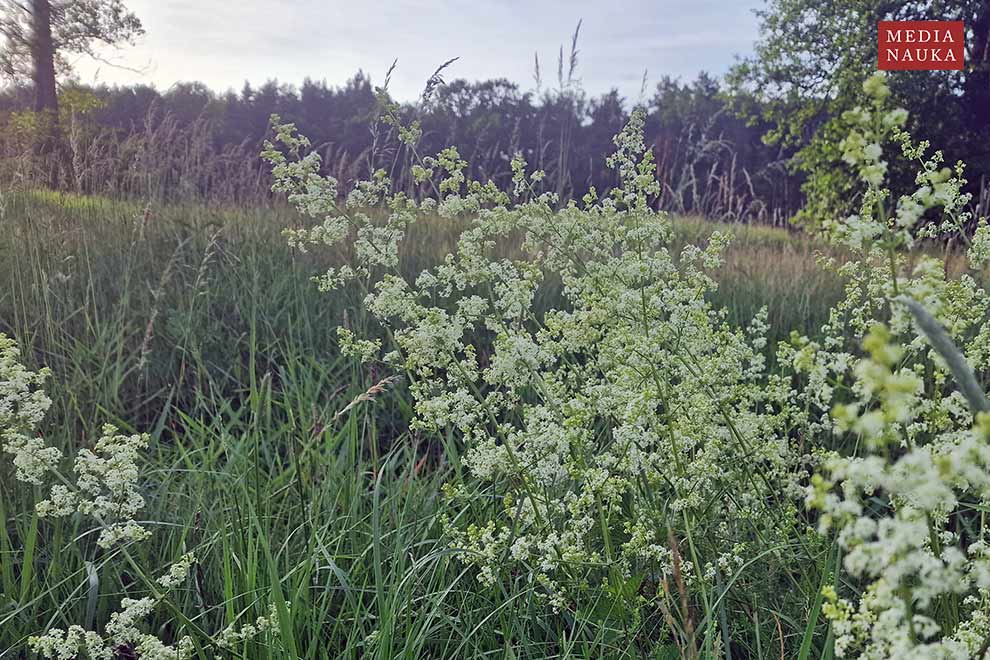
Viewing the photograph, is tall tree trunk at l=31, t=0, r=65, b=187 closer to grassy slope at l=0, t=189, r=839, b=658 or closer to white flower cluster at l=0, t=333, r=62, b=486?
grassy slope at l=0, t=189, r=839, b=658

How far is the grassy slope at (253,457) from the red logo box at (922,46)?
14.2 metres

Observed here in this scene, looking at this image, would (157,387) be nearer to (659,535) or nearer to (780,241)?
(659,535)

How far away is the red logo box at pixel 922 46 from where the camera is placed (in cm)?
1725

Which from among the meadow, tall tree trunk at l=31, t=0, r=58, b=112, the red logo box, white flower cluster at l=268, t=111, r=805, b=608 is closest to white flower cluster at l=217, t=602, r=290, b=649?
the meadow

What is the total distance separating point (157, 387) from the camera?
4.10 metres

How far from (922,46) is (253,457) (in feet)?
71.4

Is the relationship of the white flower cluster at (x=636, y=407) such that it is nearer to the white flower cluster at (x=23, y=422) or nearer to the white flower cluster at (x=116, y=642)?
the white flower cluster at (x=116, y=642)

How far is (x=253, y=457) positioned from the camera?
2723 mm

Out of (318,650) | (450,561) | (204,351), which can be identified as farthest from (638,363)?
(204,351)

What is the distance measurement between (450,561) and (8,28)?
29.1 meters

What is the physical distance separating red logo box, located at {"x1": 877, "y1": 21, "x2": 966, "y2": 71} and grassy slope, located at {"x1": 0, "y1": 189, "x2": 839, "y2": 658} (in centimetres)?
1416

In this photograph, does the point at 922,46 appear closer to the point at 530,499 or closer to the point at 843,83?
the point at 843,83

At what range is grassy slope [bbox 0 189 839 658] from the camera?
215 centimetres

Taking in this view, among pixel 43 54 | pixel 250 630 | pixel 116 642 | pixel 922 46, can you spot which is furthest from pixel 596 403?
pixel 43 54
